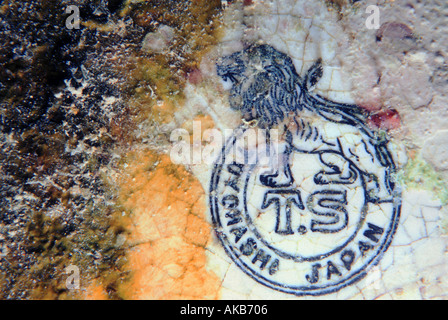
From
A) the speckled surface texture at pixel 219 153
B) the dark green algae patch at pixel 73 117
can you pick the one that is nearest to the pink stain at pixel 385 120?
the speckled surface texture at pixel 219 153

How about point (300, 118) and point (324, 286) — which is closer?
point (324, 286)

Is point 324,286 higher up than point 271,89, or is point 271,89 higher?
point 271,89

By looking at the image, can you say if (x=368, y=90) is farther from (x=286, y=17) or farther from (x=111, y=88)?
(x=111, y=88)

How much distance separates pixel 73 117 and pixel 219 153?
123 centimetres

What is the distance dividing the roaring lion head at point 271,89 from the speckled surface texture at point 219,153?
0.04ft

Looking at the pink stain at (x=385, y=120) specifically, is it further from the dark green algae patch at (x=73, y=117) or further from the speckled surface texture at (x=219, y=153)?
the dark green algae patch at (x=73, y=117)

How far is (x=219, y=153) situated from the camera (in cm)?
238

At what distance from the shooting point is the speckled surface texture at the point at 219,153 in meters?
2.31

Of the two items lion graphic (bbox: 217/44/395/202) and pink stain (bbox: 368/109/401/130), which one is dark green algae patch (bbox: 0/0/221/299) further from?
pink stain (bbox: 368/109/401/130)

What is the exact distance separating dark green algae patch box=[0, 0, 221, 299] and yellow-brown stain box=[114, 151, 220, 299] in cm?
11
